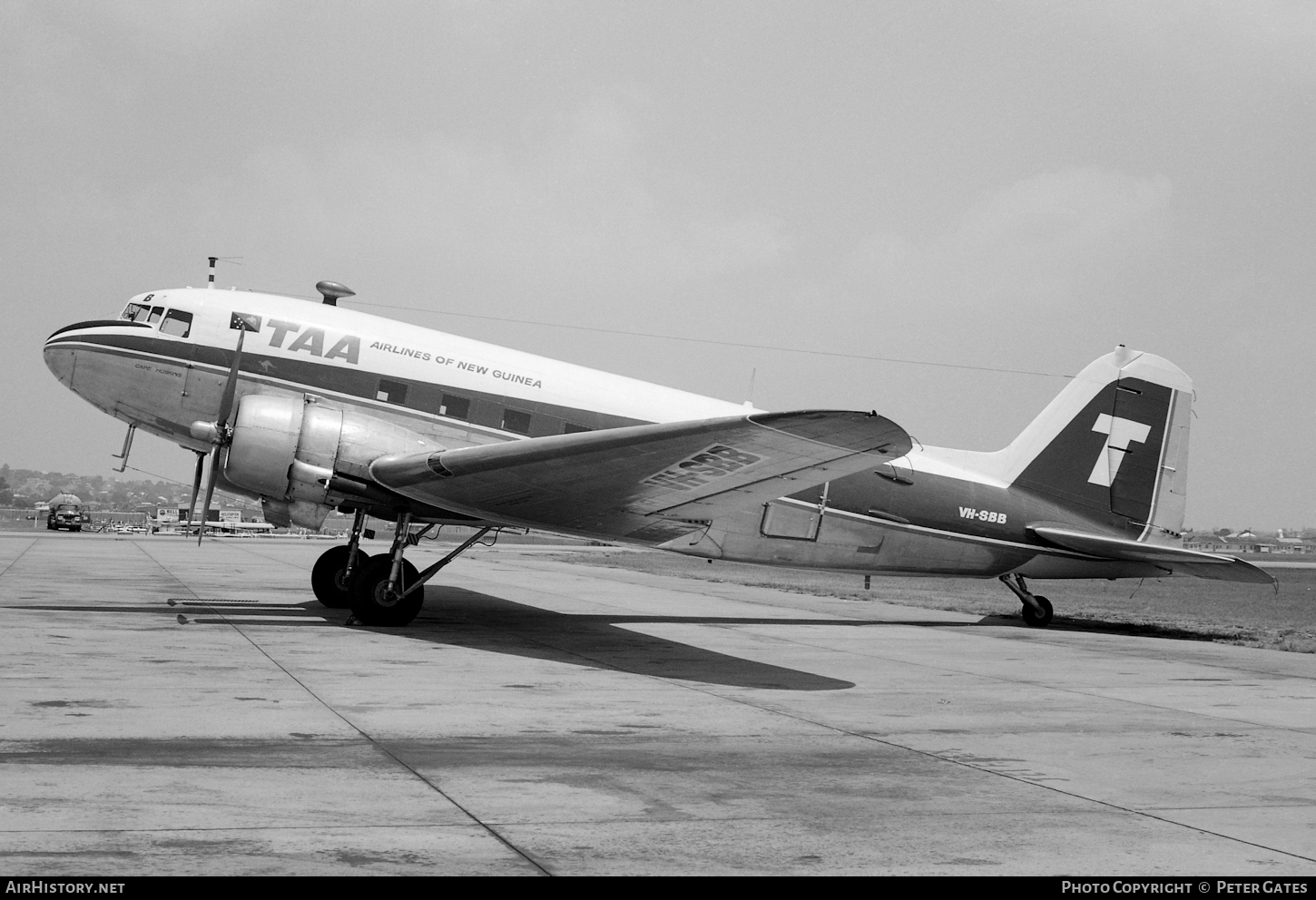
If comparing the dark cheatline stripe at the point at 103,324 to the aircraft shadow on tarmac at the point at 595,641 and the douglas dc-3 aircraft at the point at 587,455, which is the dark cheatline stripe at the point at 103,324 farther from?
the aircraft shadow on tarmac at the point at 595,641

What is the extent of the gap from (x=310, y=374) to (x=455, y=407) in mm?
1957

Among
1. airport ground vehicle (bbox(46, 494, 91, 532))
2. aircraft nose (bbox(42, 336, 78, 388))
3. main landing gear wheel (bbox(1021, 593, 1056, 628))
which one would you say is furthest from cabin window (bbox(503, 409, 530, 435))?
airport ground vehicle (bbox(46, 494, 91, 532))

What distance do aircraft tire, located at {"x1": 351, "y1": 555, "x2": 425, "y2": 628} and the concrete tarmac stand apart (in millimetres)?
368

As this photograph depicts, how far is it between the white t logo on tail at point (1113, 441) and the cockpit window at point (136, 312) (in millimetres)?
14887

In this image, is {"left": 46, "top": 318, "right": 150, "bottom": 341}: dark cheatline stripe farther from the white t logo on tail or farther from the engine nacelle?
the white t logo on tail

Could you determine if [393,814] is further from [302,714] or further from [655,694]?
[655,694]

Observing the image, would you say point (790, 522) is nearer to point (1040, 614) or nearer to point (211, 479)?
point (1040, 614)

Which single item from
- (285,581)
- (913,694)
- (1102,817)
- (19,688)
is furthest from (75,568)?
(1102,817)

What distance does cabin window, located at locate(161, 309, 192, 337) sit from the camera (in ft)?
48.4

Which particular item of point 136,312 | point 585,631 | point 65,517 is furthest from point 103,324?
point 65,517

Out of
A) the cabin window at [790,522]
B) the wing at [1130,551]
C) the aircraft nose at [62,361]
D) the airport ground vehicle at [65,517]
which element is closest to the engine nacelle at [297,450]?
the aircraft nose at [62,361]

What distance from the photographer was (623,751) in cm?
727

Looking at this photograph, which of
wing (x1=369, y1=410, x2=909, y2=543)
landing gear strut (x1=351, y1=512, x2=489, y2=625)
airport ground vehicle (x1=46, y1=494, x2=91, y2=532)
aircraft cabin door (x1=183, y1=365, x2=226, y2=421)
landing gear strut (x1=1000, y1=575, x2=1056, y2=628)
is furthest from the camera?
airport ground vehicle (x1=46, y1=494, x2=91, y2=532)

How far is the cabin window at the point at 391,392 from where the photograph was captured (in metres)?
14.9
